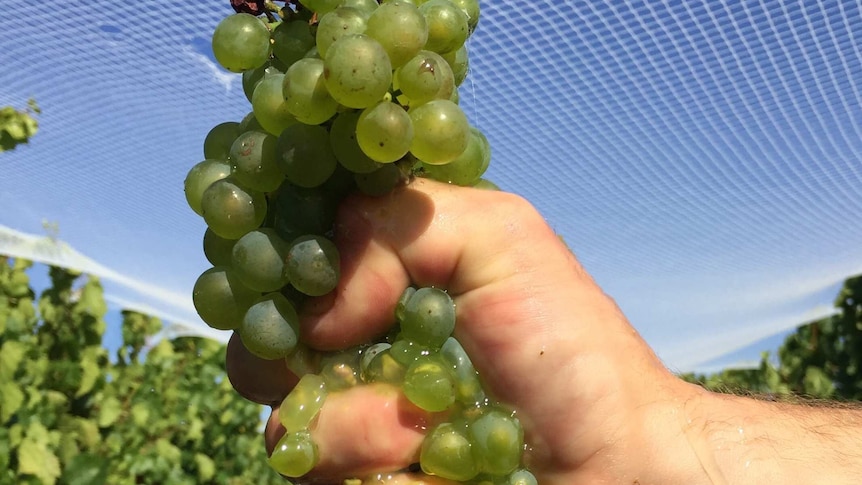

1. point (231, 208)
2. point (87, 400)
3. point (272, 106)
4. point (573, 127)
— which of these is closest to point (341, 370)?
point (231, 208)

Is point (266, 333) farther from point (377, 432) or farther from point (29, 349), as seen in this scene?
point (29, 349)

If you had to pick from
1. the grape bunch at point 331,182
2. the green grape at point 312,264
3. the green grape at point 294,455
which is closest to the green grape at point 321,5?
the grape bunch at point 331,182

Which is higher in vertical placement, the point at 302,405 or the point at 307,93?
the point at 307,93

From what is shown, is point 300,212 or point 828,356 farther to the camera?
point 828,356

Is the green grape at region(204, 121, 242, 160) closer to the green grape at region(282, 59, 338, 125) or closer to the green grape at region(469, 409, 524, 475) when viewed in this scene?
the green grape at region(282, 59, 338, 125)

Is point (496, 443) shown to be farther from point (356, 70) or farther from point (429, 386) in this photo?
point (356, 70)

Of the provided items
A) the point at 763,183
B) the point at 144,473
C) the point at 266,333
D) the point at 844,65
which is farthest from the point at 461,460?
the point at 144,473
